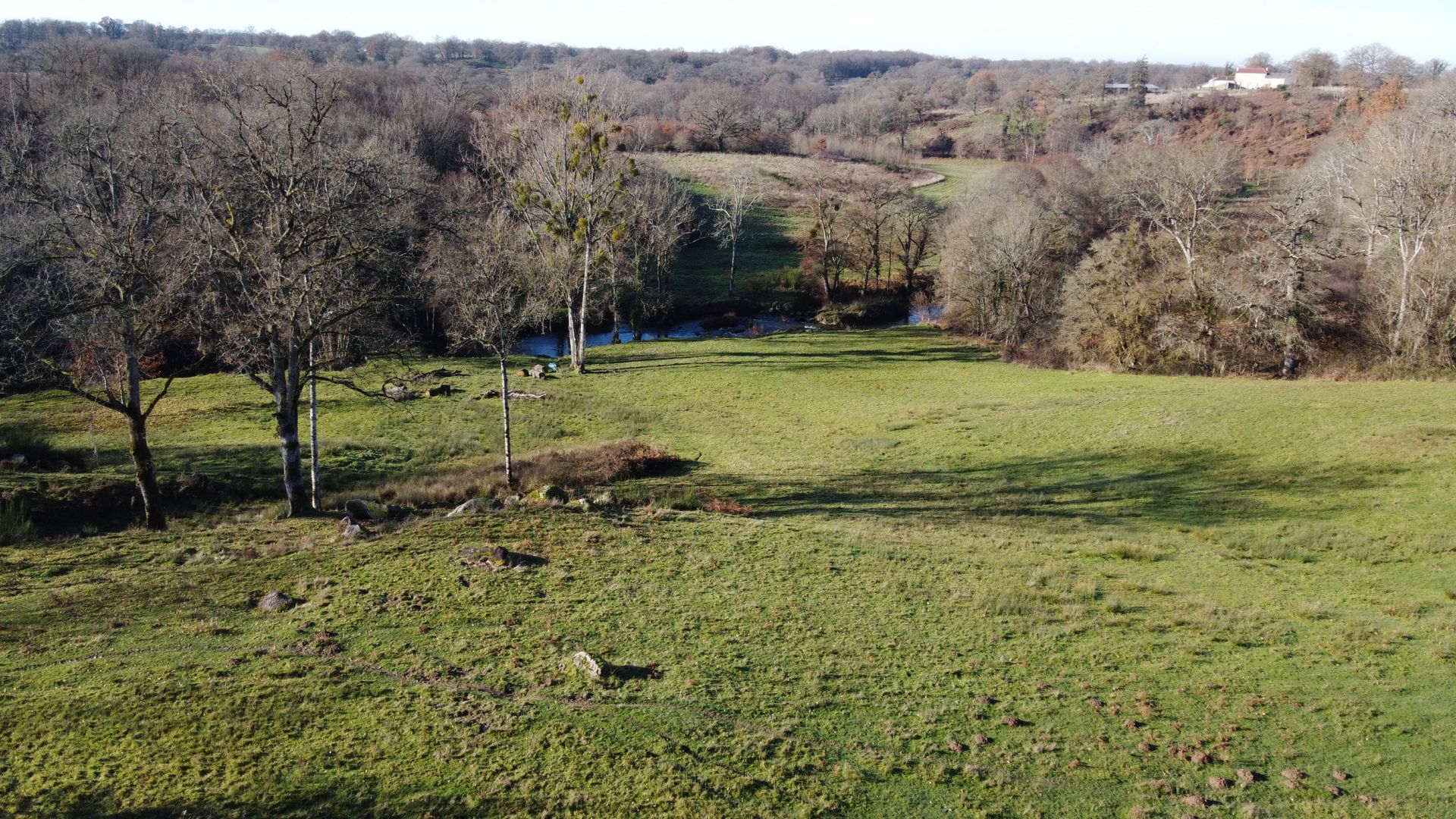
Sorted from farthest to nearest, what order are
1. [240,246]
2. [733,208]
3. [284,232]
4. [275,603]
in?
[733,208] → [240,246] → [284,232] → [275,603]

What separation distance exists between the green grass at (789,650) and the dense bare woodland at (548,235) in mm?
5939

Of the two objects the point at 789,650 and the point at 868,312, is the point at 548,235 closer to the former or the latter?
the point at 868,312

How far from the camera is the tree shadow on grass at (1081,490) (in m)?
24.5

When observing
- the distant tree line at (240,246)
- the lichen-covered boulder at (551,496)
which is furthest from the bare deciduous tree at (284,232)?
the lichen-covered boulder at (551,496)

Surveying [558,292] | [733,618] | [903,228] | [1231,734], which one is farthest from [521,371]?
[903,228]

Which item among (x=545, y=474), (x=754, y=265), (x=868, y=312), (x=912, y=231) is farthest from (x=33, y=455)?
(x=754, y=265)

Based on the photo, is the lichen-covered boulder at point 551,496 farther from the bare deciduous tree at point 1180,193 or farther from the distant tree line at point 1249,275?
the bare deciduous tree at point 1180,193

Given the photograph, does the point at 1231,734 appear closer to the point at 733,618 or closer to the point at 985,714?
the point at 985,714

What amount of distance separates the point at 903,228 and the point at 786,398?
4135cm

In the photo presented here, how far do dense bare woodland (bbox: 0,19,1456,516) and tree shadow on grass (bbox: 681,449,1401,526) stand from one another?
10.6 m

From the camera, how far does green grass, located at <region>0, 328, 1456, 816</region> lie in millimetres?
10312

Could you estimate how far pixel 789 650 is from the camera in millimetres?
14289

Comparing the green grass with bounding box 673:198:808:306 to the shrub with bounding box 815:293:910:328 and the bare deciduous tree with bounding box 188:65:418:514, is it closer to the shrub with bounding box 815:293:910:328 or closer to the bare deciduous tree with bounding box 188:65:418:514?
the shrub with bounding box 815:293:910:328

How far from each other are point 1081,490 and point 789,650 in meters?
16.8
